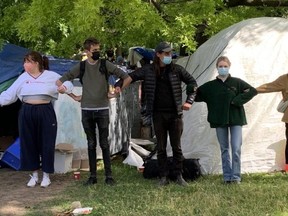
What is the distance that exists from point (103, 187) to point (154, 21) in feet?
9.34

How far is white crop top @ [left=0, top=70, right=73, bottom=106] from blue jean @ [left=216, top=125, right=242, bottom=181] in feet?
7.08

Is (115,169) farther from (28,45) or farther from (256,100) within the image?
(28,45)

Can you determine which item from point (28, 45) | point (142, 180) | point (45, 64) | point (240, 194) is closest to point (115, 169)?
point (142, 180)

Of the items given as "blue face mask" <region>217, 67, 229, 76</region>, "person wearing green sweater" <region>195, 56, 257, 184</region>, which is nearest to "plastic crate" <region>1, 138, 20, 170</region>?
"person wearing green sweater" <region>195, 56, 257, 184</region>

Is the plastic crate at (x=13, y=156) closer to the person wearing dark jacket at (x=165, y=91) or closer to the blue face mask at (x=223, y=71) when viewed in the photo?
the person wearing dark jacket at (x=165, y=91)

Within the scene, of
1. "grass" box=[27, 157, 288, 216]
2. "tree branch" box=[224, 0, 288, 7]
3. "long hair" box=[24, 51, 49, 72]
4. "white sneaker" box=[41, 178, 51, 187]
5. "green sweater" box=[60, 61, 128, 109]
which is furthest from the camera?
"tree branch" box=[224, 0, 288, 7]

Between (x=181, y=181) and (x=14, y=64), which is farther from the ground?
(x=14, y=64)

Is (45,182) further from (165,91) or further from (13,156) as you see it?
(165,91)

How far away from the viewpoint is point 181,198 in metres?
6.15

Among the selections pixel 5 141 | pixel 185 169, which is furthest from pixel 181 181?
pixel 5 141

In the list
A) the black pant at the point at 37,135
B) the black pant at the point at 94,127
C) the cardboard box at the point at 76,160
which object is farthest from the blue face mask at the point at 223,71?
the cardboard box at the point at 76,160

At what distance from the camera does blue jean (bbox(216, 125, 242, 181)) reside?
22.2 feet

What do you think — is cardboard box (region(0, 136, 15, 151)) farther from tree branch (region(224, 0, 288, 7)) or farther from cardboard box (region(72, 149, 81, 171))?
tree branch (region(224, 0, 288, 7))

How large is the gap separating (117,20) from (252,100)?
102 inches
